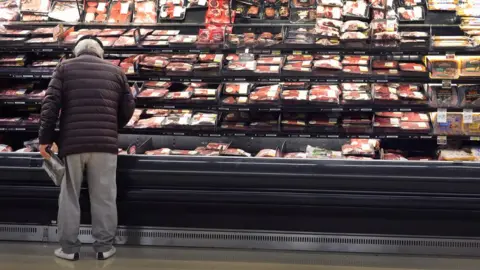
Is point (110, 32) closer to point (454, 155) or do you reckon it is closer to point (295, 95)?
point (295, 95)

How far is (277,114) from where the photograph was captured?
18.6 ft

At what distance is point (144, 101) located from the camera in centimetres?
563

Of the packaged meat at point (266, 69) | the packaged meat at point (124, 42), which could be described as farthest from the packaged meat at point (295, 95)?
the packaged meat at point (124, 42)

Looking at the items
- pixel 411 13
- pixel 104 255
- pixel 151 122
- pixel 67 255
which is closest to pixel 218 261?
pixel 104 255

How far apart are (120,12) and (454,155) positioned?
120 inches

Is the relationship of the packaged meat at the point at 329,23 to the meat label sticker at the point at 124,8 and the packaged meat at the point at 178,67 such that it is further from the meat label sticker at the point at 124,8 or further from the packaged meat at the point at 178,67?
the meat label sticker at the point at 124,8

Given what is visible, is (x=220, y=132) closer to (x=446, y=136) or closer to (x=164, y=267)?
(x=164, y=267)

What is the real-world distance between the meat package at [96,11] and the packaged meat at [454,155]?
306 centimetres

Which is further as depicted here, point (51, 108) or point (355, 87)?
point (355, 87)

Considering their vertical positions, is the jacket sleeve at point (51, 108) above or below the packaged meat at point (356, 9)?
below

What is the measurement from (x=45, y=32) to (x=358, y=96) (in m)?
2.67

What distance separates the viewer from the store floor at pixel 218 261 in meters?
4.86

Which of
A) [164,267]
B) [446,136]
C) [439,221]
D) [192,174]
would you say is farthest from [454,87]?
[164,267]

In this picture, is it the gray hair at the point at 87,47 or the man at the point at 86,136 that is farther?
the gray hair at the point at 87,47
